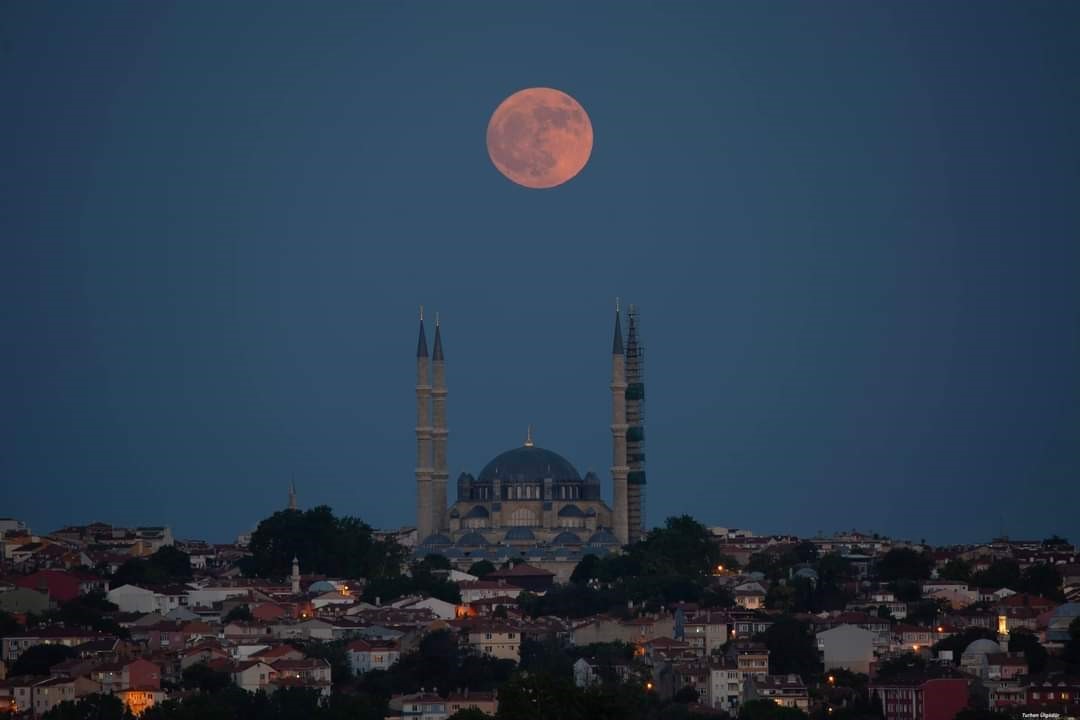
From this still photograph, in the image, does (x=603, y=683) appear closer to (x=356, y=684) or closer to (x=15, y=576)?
(x=356, y=684)

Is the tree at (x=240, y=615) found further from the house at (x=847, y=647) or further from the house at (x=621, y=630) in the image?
the house at (x=847, y=647)

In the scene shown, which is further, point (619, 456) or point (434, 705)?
point (619, 456)

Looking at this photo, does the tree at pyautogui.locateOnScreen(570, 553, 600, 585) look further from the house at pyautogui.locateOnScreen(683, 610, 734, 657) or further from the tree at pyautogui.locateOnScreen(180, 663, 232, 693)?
the tree at pyautogui.locateOnScreen(180, 663, 232, 693)

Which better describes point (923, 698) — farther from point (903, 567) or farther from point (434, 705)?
point (903, 567)

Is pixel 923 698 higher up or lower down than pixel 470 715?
higher up

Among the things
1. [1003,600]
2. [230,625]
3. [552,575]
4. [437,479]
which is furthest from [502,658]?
[437,479]

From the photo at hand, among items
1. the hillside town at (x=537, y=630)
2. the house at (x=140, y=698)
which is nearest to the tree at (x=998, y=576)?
the hillside town at (x=537, y=630)

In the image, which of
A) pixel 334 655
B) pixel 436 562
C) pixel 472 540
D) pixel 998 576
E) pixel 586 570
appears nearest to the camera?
pixel 334 655

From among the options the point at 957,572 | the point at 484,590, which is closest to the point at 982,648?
the point at 957,572
